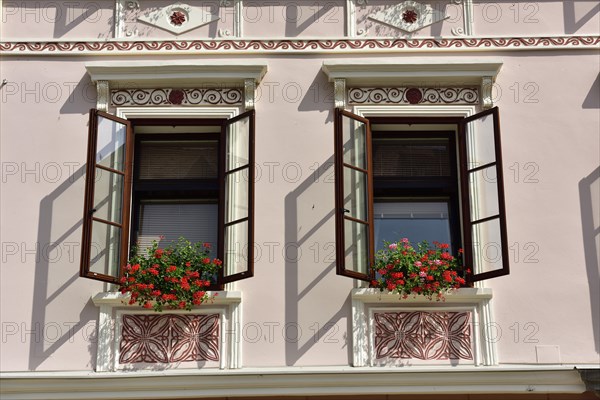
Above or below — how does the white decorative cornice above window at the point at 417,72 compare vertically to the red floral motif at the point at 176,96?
above

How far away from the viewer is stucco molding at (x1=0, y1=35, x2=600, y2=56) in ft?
40.1

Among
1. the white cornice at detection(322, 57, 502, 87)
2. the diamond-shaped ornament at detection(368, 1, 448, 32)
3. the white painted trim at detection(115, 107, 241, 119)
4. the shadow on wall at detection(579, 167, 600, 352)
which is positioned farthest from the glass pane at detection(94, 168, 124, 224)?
the shadow on wall at detection(579, 167, 600, 352)

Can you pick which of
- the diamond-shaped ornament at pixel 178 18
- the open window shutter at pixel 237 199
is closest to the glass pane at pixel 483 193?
the open window shutter at pixel 237 199

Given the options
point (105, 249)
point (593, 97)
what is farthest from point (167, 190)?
point (593, 97)

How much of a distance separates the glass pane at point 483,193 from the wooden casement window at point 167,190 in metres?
2.13

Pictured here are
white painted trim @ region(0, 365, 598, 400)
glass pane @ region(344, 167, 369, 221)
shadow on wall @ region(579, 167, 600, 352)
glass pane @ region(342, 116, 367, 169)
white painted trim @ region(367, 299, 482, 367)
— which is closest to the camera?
white painted trim @ region(0, 365, 598, 400)

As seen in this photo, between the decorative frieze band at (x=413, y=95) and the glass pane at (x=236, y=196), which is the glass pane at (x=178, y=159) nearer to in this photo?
the glass pane at (x=236, y=196)

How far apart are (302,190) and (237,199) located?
2.20 feet

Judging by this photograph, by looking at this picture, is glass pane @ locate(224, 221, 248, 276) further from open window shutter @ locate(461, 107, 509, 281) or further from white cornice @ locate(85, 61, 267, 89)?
open window shutter @ locate(461, 107, 509, 281)

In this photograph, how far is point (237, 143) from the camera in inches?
461

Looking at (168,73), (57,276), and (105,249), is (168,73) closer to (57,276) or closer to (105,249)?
(105,249)

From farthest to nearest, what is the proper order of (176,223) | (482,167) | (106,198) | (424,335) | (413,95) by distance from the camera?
(413,95) → (176,223) → (482,167) → (106,198) → (424,335)

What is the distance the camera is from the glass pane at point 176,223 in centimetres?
1189

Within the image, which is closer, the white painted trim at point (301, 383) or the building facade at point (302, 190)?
the white painted trim at point (301, 383)
